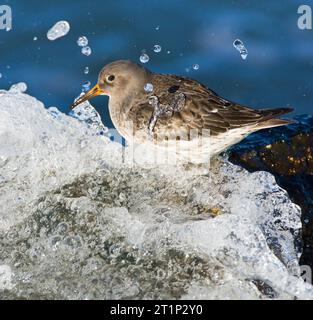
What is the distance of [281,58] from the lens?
384 inches

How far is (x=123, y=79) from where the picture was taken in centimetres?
670

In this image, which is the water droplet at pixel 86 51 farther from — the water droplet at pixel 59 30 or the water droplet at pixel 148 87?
the water droplet at pixel 148 87

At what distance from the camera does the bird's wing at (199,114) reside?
20.0 ft

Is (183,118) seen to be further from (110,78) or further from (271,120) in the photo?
(110,78)

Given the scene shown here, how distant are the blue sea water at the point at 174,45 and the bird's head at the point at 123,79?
7.53 ft

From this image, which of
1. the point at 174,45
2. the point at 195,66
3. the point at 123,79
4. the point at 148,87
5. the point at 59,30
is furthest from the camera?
the point at 174,45

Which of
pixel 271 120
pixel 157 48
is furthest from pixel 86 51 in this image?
pixel 271 120

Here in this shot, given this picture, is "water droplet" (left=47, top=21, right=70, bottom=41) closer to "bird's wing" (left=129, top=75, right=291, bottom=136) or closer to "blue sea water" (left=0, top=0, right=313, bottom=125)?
"blue sea water" (left=0, top=0, right=313, bottom=125)

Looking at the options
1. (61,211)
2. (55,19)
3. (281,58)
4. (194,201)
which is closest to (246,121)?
(194,201)

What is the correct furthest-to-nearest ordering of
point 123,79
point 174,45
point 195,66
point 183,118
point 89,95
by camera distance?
point 174,45 → point 195,66 → point 89,95 → point 123,79 → point 183,118

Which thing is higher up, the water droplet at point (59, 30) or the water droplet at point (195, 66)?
the water droplet at point (59, 30)

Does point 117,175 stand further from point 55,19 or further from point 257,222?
point 55,19

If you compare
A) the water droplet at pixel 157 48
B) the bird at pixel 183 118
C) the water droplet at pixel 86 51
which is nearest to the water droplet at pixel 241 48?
the water droplet at pixel 157 48

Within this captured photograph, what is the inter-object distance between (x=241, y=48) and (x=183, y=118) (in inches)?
123
